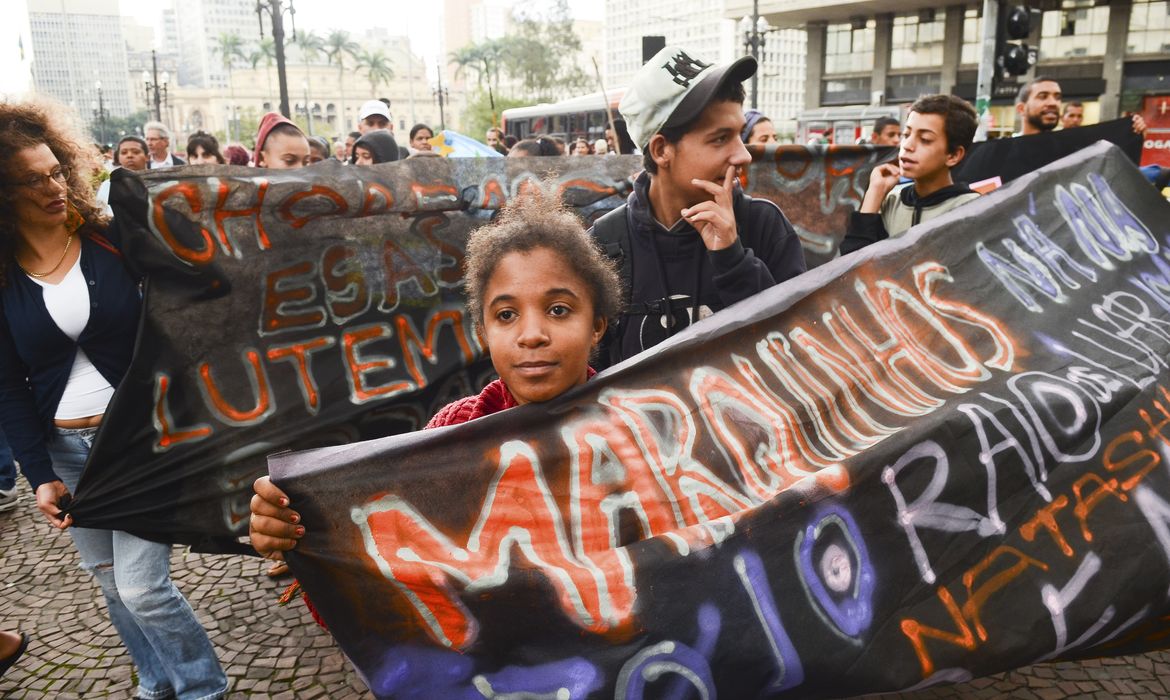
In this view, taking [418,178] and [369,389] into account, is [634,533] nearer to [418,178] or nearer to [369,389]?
[369,389]

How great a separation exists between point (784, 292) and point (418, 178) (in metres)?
2.12

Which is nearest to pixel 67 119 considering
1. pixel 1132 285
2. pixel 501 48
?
pixel 1132 285

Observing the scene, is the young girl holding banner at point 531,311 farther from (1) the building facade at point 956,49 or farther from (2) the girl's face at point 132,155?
(1) the building facade at point 956,49

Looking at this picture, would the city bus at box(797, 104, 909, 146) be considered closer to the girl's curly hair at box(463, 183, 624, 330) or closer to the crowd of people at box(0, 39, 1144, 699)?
the crowd of people at box(0, 39, 1144, 699)

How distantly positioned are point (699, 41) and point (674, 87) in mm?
105700

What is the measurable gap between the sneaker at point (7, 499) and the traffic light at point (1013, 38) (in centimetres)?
985

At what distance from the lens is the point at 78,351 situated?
2705 mm

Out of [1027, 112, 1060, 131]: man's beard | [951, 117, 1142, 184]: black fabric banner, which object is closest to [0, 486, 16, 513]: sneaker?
[951, 117, 1142, 184]: black fabric banner

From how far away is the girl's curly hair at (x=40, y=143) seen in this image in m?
2.61

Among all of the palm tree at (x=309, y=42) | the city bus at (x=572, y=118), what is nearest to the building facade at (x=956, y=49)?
the city bus at (x=572, y=118)

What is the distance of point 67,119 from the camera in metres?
2.91

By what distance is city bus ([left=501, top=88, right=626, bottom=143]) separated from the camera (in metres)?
21.3

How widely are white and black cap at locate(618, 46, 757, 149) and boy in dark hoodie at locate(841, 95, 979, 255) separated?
138 centimetres

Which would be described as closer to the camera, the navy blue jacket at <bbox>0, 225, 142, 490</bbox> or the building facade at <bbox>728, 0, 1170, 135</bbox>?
the navy blue jacket at <bbox>0, 225, 142, 490</bbox>
